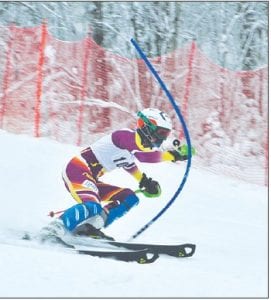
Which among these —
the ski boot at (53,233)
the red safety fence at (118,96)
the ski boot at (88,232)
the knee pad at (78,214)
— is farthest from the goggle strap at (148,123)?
the red safety fence at (118,96)

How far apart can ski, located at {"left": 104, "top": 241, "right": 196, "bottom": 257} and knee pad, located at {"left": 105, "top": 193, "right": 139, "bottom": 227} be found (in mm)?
266

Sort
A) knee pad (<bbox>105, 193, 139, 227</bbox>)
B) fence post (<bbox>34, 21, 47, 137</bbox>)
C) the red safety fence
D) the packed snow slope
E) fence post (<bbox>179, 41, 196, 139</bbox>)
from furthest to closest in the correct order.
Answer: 1. fence post (<bbox>179, 41, 196, 139</bbox>)
2. the red safety fence
3. fence post (<bbox>34, 21, 47, 137</bbox>)
4. knee pad (<bbox>105, 193, 139, 227</bbox>)
5. the packed snow slope

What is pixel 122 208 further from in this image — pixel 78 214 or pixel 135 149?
pixel 135 149

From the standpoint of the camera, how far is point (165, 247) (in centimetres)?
680

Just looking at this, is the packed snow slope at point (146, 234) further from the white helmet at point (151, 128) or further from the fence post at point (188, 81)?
the fence post at point (188, 81)

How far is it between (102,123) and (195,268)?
210 inches

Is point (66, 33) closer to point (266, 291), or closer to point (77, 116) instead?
point (77, 116)

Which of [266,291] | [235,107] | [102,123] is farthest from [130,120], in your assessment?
[266,291]

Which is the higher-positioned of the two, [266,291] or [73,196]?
[73,196]

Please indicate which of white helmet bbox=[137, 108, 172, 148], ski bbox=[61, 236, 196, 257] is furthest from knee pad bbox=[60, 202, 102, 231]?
white helmet bbox=[137, 108, 172, 148]

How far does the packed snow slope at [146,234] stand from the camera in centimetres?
559

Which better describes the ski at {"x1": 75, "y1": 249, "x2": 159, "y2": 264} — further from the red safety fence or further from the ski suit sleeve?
the red safety fence

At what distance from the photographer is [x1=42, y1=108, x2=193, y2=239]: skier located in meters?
6.68

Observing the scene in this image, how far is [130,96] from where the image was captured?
41.4 feet
